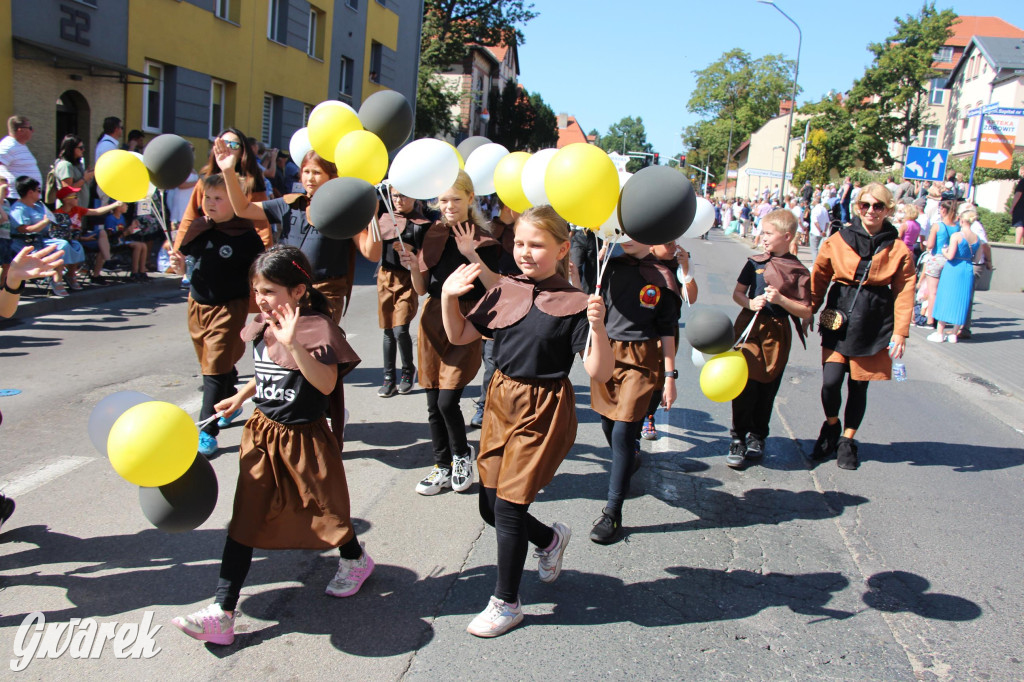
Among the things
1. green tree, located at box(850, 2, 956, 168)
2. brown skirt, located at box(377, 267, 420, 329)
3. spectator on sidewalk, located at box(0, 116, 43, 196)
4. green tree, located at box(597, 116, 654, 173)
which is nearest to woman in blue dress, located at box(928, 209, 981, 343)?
brown skirt, located at box(377, 267, 420, 329)

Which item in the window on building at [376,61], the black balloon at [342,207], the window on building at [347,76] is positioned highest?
the window on building at [376,61]

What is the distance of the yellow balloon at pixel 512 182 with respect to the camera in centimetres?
414

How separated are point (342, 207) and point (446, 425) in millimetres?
1551

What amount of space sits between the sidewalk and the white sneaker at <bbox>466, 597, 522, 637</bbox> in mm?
7441

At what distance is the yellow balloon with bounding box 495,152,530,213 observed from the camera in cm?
414

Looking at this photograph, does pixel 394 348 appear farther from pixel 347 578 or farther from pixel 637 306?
pixel 347 578

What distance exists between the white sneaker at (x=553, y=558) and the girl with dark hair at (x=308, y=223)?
A: 1.95 m

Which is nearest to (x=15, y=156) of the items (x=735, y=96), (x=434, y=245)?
(x=434, y=245)

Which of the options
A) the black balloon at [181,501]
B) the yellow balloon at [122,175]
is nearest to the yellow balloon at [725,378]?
the black balloon at [181,501]

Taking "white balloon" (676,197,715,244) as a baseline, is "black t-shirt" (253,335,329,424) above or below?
below

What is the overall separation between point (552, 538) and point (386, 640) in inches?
32.7

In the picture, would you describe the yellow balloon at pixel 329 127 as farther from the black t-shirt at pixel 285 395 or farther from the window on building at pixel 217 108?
the window on building at pixel 217 108

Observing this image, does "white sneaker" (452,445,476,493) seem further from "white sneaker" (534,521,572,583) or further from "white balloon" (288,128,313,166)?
"white balloon" (288,128,313,166)

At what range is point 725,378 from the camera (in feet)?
12.5
